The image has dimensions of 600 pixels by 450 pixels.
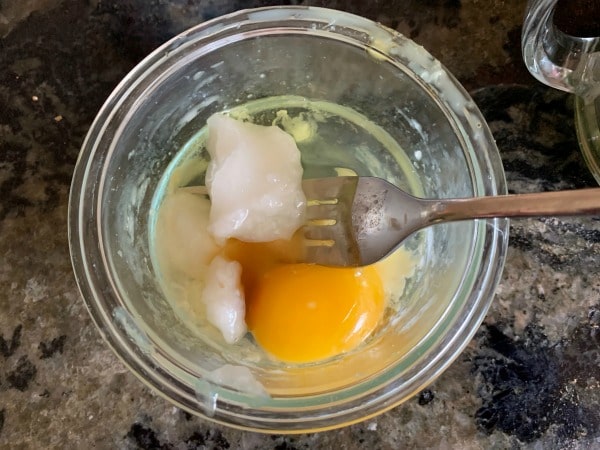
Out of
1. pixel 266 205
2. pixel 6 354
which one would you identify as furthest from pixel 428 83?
pixel 6 354

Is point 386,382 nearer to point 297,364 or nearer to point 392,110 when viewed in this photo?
point 297,364

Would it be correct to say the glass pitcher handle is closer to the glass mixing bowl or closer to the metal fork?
the glass mixing bowl

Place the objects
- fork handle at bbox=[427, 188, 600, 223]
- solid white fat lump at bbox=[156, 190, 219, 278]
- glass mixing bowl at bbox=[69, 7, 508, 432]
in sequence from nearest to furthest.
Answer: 1. fork handle at bbox=[427, 188, 600, 223]
2. glass mixing bowl at bbox=[69, 7, 508, 432]
3. solid white fat lump at bbox=[156, 190, 219, 278]

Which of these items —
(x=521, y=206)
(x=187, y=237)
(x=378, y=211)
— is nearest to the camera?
(x=521, y=206)

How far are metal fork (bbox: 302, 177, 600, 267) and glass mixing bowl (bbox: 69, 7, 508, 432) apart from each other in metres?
0.09

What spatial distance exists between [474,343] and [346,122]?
0.43 m

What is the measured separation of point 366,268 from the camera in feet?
3.81

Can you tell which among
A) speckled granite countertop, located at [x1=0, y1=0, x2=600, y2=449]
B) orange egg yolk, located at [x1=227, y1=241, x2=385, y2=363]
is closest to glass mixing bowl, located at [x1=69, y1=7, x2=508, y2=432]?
orange egg yolk, located at [x1=227, y1=241, x2=385, y2=363]

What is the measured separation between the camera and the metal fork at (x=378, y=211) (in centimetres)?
90

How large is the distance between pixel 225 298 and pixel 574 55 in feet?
2.26

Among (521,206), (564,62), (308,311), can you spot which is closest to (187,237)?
(308,311)

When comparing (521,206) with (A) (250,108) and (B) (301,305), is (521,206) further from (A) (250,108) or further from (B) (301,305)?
(A) (250,108)

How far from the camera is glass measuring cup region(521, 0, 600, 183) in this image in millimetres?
1151

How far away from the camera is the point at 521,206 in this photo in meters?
0.92
